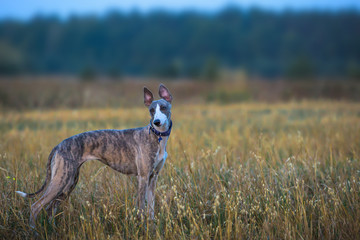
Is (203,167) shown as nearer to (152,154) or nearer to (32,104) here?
(152,154)

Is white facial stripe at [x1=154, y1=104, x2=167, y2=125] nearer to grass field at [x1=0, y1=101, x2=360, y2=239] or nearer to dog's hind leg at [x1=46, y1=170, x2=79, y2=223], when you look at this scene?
grass field at [x1=0, y1=101, x2=360, y2=239]

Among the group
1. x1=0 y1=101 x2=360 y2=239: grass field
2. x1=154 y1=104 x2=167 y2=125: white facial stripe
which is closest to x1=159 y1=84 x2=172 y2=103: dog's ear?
x1=154 y1=104 x2=167 y2=125: white facial stripe

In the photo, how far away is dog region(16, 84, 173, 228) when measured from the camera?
12.7 ft

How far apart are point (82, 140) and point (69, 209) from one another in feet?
3.18

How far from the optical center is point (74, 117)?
13.3 meters

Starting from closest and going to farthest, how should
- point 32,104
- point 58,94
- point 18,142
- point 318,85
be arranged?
point 18,142 → point 32,104 → point 58,94 → point 318,85

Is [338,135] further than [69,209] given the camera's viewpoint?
Yes

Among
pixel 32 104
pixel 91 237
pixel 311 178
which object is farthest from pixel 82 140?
pixel 32 104

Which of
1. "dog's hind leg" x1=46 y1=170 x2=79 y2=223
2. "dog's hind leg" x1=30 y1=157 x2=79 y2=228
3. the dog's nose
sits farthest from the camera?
"dog's hind leg" x1=46 y1=170 x2=79 y2=223

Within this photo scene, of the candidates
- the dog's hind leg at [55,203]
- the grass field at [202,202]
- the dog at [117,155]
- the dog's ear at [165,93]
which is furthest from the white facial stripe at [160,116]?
the dog's hind leg at [55,203]

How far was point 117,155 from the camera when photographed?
4230 mm

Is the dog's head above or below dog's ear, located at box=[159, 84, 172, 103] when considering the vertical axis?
below

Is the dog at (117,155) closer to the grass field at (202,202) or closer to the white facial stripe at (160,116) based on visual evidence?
the white facial stripe at (160,116)

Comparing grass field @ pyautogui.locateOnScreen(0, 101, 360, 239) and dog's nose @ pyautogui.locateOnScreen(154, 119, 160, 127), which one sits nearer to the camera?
dog's nose @ pyautogui.locateOnScreen(154, 119, 160, 127)
